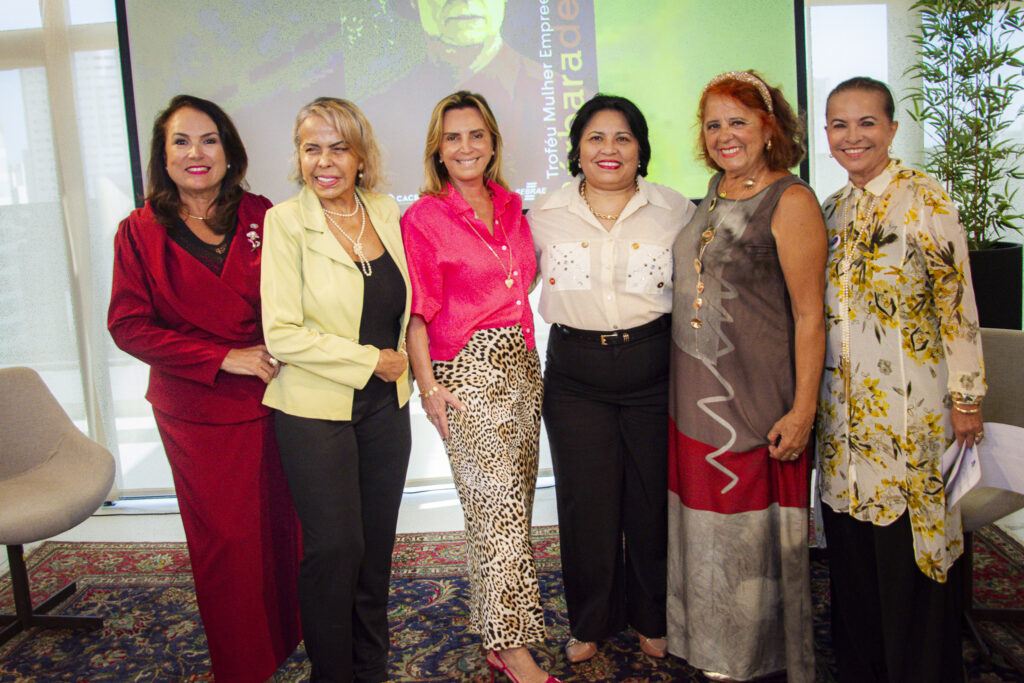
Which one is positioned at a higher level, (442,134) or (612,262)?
(442,134)

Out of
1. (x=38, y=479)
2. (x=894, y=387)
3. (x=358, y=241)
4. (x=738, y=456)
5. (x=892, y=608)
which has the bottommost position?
(x=892, y=608)

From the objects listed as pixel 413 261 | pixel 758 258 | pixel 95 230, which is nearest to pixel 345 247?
pixel 413 261

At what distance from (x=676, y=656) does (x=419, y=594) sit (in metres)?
1.11

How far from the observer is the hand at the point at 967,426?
6.68 ft

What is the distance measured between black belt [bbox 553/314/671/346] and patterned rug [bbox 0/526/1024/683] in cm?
106

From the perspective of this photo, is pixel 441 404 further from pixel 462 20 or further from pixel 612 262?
pixel 462 20

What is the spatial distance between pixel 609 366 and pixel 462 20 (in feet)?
8.04

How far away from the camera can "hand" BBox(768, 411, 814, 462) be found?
2191 mm

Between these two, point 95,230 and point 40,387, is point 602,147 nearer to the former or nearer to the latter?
point 40,387

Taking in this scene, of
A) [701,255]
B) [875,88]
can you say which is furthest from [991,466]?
[875,88]

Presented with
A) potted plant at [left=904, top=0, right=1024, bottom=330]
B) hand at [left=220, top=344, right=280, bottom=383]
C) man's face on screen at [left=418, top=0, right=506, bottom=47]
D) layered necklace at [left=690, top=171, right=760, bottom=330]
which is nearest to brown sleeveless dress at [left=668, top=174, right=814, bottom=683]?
layered necklace at [left=690, top=171, right=760, bottom=330]

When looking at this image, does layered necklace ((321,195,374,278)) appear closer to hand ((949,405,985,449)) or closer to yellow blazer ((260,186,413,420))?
yellow blazer ((260,186,413,420))

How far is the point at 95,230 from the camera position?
4449mm

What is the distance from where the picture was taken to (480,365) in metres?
2.39
